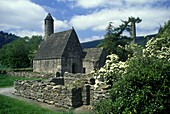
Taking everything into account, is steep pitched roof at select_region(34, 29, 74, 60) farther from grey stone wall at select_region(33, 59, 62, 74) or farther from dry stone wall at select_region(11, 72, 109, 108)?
dry stone wall at select_region(11, 72, 109, 108)

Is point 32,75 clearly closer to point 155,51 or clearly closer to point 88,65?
point 88,65

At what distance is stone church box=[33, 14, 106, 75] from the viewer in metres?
21.8

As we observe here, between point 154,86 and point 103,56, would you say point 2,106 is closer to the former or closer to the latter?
point 154,86

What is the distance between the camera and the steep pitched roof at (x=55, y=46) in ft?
72.8

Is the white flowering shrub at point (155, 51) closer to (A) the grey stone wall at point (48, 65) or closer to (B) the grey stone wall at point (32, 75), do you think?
(B) the grey stone wall at point (32, 75)

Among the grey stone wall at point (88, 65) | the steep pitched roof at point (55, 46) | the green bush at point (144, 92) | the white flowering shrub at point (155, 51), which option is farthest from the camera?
the grey stone wall at point (88, 65)

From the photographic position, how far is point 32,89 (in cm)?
977

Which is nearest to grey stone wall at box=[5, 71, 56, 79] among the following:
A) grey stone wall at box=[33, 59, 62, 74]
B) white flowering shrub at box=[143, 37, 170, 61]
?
grey stone wall at box=[33, 59, 62, 74]

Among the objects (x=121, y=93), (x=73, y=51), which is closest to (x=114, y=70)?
(x=121, y=93)

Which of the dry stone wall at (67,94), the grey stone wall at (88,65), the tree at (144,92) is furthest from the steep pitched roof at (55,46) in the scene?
the tree at (144,92)

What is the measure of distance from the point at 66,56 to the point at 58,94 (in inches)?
555

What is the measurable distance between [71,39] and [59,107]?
16566 mm

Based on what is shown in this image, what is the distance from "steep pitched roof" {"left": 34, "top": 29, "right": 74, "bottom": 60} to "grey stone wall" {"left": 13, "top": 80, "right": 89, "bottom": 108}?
1173 centimetres

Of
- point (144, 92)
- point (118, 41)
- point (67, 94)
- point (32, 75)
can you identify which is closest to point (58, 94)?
point (67, 94)
